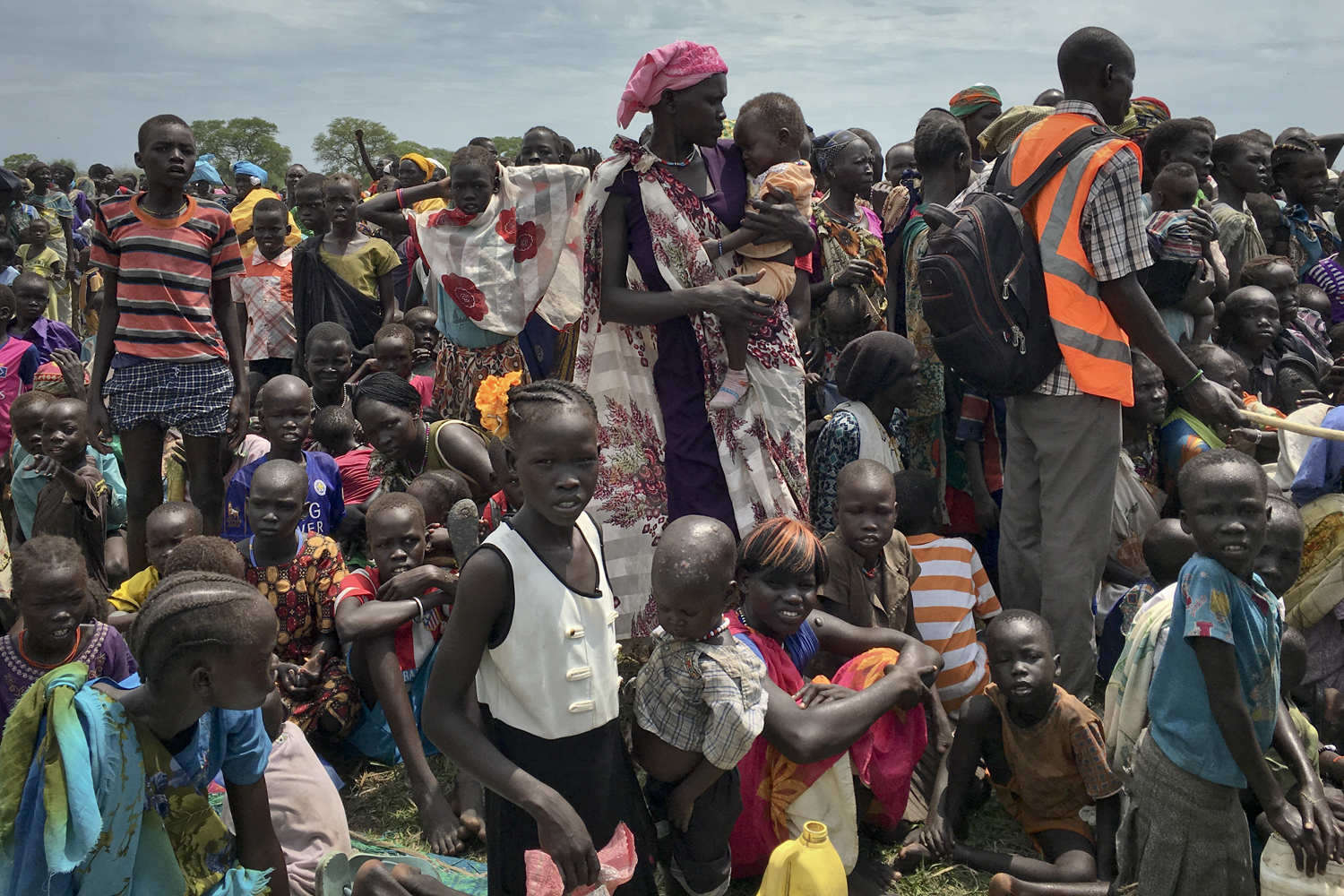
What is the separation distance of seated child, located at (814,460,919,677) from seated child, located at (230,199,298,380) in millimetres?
4899

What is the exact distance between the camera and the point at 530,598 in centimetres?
229

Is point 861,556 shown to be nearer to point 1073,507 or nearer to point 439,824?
point 1073,507

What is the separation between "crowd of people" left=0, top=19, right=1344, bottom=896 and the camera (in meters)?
2.37

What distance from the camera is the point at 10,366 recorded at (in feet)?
19.7

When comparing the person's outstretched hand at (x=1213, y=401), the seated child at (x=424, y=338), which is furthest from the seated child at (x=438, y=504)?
the person's outstretched hand at (x=1213, y=401)

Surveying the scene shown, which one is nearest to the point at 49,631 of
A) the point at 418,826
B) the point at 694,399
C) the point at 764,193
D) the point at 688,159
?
the point at 418,826

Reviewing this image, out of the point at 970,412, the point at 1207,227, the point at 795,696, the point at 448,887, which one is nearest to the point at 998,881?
the point at 795,696

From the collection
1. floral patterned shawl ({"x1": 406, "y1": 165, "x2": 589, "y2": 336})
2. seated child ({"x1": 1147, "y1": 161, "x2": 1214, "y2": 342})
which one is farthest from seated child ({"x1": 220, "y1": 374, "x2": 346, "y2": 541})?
seated child ({"x1": 1147, "y1": 161, "x2": 1214, "y2": 342})

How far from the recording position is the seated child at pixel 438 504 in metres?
4.10

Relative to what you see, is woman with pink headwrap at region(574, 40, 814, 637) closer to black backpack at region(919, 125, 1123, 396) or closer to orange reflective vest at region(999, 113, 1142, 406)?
black backpack at region(919, 125, 1123, 396)

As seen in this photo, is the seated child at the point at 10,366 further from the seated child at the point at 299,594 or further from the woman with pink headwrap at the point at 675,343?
the woman with pink headwrap at the point at 675,343

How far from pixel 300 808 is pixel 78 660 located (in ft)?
2.56

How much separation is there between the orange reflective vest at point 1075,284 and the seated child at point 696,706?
5.18 ft

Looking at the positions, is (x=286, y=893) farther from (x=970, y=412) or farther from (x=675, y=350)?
(x=970, y=412)
